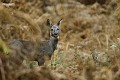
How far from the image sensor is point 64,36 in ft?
32.9

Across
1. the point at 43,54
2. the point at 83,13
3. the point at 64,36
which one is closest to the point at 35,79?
→ the point at 43,54

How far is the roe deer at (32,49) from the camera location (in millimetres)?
6159

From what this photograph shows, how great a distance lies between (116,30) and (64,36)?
3.62 ft

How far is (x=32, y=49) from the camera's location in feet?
22.6

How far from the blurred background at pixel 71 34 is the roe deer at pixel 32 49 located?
184 mm

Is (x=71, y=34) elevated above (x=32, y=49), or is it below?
below

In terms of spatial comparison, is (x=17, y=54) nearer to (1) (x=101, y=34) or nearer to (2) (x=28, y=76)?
(2) (x=28, y=76)

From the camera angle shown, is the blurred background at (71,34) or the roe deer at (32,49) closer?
the roe deer at (32,49)

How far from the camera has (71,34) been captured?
33.6 ft

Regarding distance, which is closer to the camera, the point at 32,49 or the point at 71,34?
the point at 32,49

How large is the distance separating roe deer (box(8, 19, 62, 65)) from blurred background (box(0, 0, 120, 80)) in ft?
0.60

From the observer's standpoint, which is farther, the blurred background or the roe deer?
the blurred background

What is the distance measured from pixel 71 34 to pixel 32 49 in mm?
3421

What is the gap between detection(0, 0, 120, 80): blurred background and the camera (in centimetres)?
628
